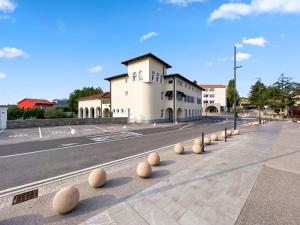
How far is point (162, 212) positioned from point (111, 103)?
35098mm

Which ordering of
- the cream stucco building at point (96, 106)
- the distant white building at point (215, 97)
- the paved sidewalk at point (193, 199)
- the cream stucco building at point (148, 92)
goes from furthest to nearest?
the distant white building at point (215, 97) → the cream stucco building at point (96, 106) → the cream stucco building at point (148, 92) → the paved sidewalk at point (193, 199)

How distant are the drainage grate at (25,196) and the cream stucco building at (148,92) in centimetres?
2573

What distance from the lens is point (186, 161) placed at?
7254mm

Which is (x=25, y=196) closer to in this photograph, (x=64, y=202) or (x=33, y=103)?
(x=64, y=202)

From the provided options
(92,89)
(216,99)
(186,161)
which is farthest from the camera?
(216,99)

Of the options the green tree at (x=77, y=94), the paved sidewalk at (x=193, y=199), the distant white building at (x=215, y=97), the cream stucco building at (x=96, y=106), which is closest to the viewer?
the paved sidewalk at (x=193, y=199)

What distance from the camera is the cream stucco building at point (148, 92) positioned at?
30.0 meters

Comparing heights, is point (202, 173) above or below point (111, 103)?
below

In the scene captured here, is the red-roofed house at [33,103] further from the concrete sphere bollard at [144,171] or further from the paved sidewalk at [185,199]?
the concrete sphere bollard at [144,171]

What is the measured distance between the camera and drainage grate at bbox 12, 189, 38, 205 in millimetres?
4271

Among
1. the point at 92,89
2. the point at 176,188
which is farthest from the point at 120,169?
the point at 92,89

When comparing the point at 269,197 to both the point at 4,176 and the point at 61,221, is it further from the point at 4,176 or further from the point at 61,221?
the point at 4,176

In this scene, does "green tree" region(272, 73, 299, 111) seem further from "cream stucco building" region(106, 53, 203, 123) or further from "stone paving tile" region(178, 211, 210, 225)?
"stone paving tile" region(178, 211, 210, 225)

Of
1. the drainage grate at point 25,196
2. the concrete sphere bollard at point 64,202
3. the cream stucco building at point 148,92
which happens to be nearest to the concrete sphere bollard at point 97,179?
the concrete sphere bollard at point 64,202
